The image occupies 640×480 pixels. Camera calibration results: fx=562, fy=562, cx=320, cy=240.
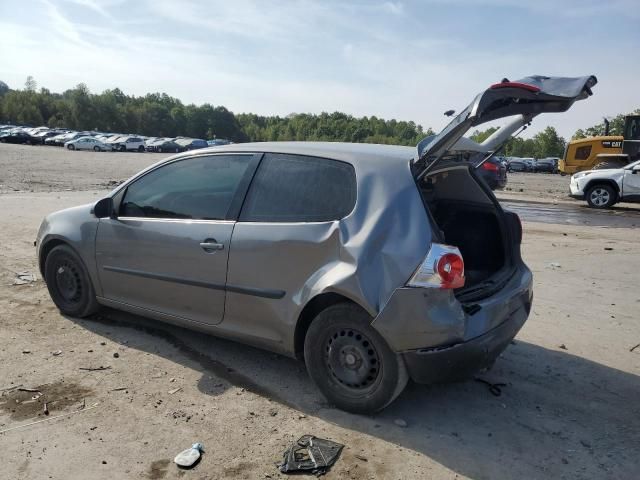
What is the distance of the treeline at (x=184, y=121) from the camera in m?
92.3

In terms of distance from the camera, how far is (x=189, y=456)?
10.2ft

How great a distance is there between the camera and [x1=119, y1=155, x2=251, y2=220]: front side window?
4211 mm

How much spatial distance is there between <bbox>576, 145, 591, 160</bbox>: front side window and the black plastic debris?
28.1 meters

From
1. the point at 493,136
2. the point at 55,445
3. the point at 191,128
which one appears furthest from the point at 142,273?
the point at 191,128

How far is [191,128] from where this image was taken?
138 m

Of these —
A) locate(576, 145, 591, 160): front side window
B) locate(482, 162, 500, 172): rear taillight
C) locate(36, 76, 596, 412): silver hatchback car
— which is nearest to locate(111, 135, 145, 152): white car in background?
locate(576, 145, 591, 160): front side window

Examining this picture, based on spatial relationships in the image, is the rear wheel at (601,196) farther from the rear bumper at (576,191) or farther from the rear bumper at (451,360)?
the rear bumper at (451,360)

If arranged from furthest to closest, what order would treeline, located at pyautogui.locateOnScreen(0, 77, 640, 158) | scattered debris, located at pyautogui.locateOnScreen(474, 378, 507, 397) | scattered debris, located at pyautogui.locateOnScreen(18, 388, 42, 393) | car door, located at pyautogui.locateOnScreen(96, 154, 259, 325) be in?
1. treeline, located at pyautogui.locateOnScreen(0, 77, 640, 158)
2. car door, located at pyautogui.locateOnScreen(96, 154, 259, 325)
3. scattered debris, located at pyautogui.locateOnScreen(474, 378, 507, 397)
4. scattered debris, located at pyautogui.locateOnScreen(18, 388, 42, 393)

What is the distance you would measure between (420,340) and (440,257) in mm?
494

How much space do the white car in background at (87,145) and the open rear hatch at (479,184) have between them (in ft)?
188

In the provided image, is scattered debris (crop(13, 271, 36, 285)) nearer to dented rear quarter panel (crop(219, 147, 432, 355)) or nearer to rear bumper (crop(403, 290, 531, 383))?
dented rear quarter panel (crop(219, 147, 432, 355))

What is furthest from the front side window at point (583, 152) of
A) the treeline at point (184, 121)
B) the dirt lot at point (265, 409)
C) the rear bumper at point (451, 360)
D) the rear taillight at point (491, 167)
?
the treeline at point (184, 121)

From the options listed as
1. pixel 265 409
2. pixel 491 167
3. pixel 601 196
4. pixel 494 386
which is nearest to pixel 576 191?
pixel 601 196

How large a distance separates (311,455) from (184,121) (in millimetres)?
142562
